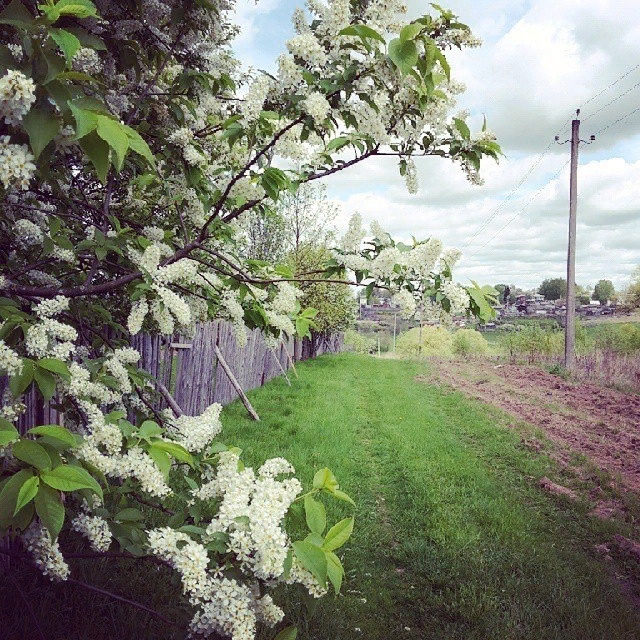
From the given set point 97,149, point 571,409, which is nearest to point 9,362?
point 97,149

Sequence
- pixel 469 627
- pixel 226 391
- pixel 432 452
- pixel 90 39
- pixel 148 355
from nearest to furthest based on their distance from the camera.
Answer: pixel 90 39
pixel 469 627
pixel 148 355
pixel 432 452
pixel 226 391

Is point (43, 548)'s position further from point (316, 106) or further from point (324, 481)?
point (316, 106)

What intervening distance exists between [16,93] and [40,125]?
0.26ft

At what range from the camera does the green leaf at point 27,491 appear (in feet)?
4.04

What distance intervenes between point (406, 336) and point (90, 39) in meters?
31.0

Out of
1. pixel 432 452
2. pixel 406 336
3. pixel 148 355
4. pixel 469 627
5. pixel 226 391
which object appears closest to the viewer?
pixel 469 627

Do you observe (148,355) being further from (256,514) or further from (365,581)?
(256,514)

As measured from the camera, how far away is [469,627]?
10.6 feet

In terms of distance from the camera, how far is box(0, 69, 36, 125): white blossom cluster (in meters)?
1.28

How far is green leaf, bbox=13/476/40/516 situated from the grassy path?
2.18m

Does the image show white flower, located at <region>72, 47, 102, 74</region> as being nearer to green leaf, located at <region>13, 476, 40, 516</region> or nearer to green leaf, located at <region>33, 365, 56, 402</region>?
green leaf, located at <region>33, 365, 56, 402</region>

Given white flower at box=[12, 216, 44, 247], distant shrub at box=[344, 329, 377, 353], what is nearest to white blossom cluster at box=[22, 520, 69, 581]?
white flower at box=[12, 216, 44, 247]

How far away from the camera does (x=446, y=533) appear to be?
4.51m

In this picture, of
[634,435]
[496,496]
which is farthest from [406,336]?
[496,496]
